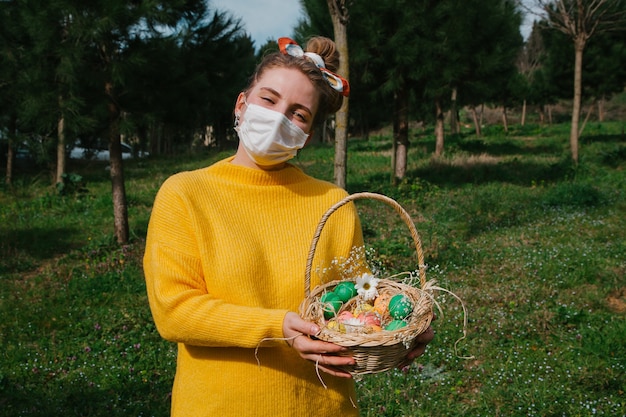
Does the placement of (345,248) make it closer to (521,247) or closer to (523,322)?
(523,322)

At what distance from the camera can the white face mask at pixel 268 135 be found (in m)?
1.63

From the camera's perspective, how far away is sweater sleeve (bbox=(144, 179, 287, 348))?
55.4 inches

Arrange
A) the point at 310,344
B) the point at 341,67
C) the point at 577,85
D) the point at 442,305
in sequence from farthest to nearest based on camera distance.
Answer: the point at 577,85 < the point at 341,67 < the point at 442,305 < the point at 310,344

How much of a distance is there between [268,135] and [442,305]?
154 inches

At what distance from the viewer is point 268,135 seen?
1.64 meters

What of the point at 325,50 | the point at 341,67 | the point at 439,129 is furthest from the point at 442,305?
the point at 439,129

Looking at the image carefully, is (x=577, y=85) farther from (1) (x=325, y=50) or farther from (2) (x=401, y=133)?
(1) (x=325, y=50)

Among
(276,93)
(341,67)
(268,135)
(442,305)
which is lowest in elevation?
(442,305)

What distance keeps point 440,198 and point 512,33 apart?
554 cm

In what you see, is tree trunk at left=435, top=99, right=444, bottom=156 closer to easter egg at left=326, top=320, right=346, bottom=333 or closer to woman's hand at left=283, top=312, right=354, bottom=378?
easter egg at left=326, top=320, right=346, bottom=333

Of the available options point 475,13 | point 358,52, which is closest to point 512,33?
point 475,13

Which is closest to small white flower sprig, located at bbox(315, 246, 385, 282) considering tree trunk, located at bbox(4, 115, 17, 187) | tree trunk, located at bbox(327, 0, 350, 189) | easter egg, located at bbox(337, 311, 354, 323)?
easter egg, located at bbox(337, 311, 354, 323)

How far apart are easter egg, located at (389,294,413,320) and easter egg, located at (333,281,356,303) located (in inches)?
5.3

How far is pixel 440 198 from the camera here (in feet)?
30.8
